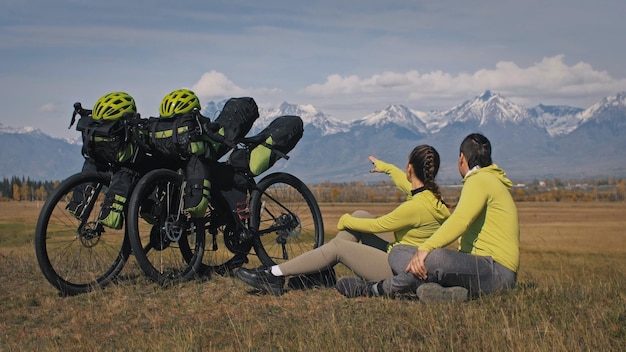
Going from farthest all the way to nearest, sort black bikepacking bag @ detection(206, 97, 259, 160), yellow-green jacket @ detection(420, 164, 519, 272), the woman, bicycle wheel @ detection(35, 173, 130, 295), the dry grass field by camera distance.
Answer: black bikepacking bag @ detection(206, 97, 259, 160) < bicycle wheel @ detection(35, 173, 130, 295) < the woman < yellow-green jacket @ detection(420, 164, 519, 272) < the dry grass field

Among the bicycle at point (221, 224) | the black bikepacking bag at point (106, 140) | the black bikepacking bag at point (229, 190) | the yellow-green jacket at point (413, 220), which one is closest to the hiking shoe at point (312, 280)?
the yellow-green jacket at point (413, 220)

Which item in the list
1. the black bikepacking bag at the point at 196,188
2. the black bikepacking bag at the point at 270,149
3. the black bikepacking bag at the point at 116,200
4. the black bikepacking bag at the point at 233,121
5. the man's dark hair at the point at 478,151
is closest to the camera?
the man's dark hair at the point at 478,151

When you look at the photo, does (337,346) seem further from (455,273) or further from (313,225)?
(313,225)

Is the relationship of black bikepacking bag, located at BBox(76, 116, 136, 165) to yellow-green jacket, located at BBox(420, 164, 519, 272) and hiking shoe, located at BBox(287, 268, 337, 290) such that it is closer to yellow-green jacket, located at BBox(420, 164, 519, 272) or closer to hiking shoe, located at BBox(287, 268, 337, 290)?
hiking shoe, located at BBox(287, 268, 337, 290)

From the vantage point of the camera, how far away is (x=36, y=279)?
8.55 metres

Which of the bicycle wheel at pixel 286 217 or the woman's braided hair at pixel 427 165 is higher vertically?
the woman's braided hair at pixel 427 165

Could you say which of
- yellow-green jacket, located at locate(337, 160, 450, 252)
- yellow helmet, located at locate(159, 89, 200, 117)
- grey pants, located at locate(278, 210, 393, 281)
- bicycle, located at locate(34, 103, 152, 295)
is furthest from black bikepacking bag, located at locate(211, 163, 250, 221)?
yellow-green jacket, located at locate(337, 160, 450, 252)

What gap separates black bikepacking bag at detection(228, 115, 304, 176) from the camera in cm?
876

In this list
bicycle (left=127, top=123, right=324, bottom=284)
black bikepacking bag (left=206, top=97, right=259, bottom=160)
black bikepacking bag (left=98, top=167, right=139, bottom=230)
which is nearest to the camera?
black bikepacking bag (left=98, top=167, right=139, bottom=230)

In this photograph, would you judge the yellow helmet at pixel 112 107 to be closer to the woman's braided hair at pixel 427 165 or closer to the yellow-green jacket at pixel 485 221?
the woman's braided hair at pixel 427 165

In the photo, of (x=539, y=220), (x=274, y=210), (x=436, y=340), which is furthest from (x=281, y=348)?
(x=539, y=220)

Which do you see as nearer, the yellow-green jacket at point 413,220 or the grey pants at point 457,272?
the grey pants at point 457,272

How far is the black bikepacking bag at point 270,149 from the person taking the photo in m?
8.76

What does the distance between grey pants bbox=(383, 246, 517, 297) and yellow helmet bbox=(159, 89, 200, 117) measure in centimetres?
289
